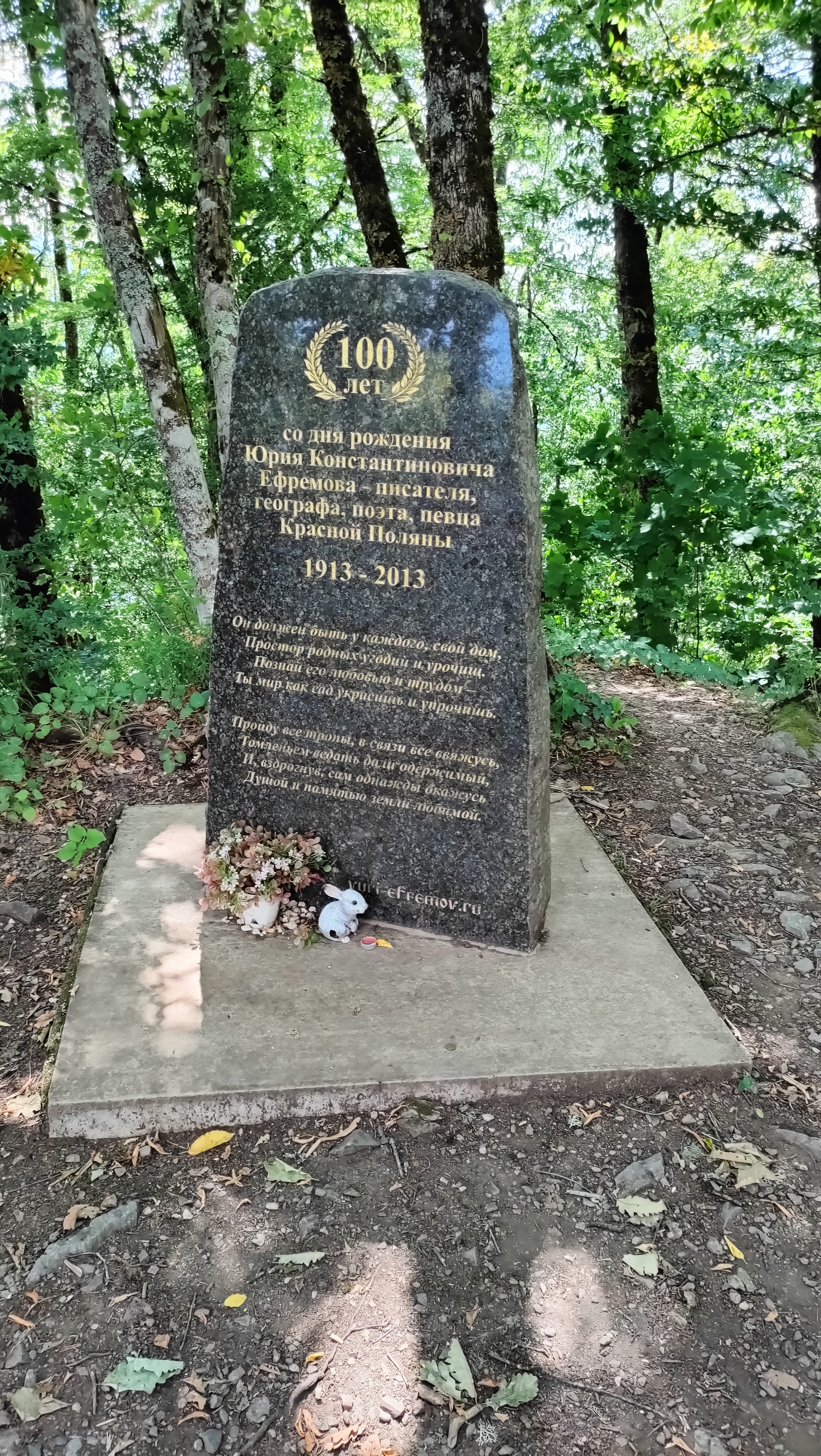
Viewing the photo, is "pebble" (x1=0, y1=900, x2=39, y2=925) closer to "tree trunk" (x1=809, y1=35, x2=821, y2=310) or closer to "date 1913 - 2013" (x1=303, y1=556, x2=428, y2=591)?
"date 1913 - 2013" (x1=303, y1=556, x2=428, y2=591)

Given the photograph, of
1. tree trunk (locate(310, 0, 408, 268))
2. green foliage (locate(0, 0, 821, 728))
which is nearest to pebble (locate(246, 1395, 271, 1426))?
green foliage (locate(0, 0, 821, 728))

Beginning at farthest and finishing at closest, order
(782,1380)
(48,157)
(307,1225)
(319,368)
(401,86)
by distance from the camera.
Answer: (401,86) < (48,157) < (319,368) < (307,1225) < (782,1380)

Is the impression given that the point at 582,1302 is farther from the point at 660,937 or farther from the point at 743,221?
the point at 743,221

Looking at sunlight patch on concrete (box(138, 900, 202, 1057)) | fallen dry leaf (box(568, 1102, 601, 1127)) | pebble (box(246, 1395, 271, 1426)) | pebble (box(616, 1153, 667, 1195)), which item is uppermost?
sunlight patch on concrete (box(138, 900, 202, 1057))

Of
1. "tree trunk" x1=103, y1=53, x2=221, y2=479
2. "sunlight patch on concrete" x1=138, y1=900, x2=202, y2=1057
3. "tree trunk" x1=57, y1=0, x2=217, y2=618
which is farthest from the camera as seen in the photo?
"tree trunk" x1=103, y1=53, x2=221, y2=479

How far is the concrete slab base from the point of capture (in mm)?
2641

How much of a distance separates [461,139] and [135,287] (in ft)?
6.44

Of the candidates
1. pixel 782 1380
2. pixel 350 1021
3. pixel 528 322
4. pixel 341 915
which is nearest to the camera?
pixel 782 1380

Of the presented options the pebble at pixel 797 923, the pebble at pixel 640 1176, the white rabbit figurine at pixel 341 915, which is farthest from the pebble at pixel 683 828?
the pebble at pixel 640 1176

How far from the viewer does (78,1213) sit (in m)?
2.38

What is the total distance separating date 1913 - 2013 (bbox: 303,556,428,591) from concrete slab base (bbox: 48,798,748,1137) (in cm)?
135

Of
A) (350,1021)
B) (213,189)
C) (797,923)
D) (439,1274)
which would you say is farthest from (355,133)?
(439,1274)

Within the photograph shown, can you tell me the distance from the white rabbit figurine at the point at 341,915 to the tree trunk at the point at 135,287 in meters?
2.90

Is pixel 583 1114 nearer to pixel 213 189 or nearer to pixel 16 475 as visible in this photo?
pixel 16 475
